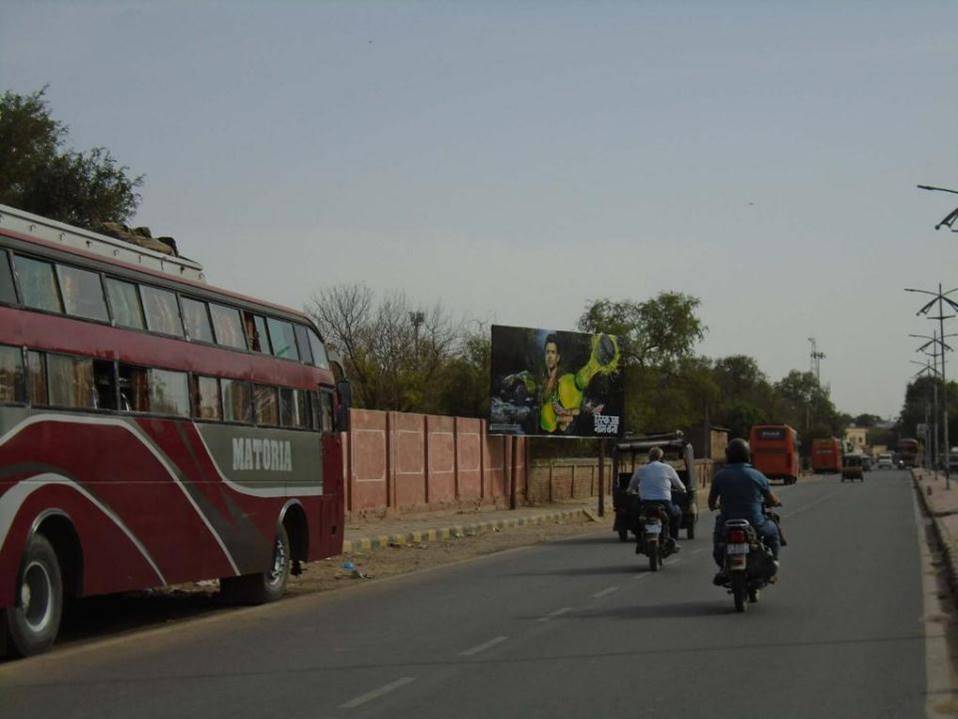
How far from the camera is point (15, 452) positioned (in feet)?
37.7

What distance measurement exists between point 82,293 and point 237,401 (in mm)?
3563

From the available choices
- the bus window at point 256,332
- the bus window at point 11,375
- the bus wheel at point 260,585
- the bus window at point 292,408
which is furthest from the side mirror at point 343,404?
the bus window at point 11,375

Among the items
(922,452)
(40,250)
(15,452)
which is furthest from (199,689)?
(922,452)

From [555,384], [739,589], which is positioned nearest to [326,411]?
[739,589]

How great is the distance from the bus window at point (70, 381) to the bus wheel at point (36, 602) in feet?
3.92

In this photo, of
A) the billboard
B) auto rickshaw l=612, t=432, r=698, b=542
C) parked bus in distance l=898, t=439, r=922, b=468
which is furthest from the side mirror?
parked bus in distance l=898, t=439, r=922, b=468

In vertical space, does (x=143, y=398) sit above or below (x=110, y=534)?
above

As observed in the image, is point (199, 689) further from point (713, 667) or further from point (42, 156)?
point (42, 156)

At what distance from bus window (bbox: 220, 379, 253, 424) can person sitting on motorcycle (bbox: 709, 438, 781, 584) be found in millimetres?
5358

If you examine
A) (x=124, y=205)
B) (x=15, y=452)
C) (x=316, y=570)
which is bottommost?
(x=316, y=570)

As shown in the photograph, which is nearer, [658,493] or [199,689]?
[199,689]

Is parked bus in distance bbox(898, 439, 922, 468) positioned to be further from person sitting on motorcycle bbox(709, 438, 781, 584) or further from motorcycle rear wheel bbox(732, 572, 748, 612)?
motorcycle rear wheel bbox(732, 572, 748, 612)

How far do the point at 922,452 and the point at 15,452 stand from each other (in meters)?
194

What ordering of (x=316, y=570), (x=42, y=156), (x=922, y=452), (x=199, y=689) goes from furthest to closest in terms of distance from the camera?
(x=922, y=452) < (x=42, y=156) < (x=316, y=570) < (x=199, y=689)
